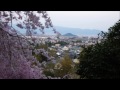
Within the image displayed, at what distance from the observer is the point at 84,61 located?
597cm

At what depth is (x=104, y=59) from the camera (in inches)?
219

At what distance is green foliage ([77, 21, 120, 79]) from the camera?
5348 millimetres

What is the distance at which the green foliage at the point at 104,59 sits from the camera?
211 inches

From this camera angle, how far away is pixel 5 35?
2.60 m
